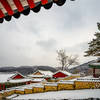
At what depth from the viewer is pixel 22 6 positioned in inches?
142

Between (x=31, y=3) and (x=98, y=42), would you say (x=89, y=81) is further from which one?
(x=31, y=3)

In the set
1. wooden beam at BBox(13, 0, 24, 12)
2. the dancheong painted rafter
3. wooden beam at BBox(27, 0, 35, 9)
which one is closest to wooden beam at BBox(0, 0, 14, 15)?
the dancheong painted rafter

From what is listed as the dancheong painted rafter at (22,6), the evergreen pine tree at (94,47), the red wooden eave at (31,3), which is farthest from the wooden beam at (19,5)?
the evergreen pine tree at (94,47)

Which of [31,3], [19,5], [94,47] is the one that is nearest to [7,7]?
[19,5]

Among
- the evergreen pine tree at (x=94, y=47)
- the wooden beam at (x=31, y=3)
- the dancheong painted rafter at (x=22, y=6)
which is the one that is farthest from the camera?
the evergreen pine tree at (x=94, y=47)

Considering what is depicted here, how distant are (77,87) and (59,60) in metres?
42.8

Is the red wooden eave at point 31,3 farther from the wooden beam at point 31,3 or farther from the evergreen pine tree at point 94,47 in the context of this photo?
the evergreen pine tree at point 94,47

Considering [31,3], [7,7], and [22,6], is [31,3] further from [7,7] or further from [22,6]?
[7,7]

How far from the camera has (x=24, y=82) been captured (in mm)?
36031

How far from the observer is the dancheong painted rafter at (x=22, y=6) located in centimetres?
335

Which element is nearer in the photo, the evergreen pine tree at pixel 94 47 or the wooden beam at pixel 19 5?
the wooden beam at pixel 19 5

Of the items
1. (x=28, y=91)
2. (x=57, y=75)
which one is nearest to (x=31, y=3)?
(x=28, y=91)

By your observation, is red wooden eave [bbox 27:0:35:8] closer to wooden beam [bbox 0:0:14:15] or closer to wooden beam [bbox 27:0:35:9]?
wooden beam [bbox 27:0:35:9]

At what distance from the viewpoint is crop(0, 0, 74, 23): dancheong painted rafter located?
3.35m
